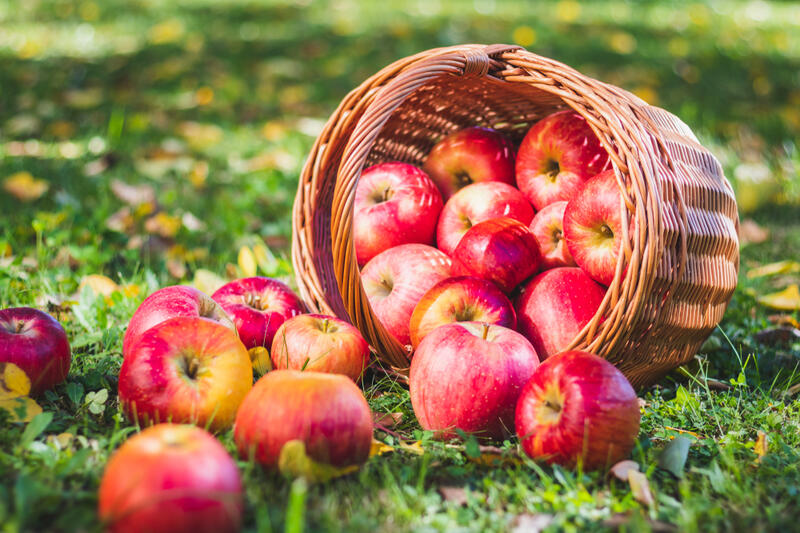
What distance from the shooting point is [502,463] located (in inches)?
60.9

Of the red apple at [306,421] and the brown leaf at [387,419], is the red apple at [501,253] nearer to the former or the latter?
the brown leaf at [387,419]

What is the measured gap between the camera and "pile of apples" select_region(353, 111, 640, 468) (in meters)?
1.51

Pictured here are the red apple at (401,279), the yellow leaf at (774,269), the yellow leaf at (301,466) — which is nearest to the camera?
the yellow leaf at (301,466)

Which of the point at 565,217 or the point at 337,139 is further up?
the point at 337,139

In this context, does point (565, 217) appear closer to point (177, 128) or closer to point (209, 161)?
point (209, 161)

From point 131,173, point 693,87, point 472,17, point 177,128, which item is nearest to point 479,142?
point 131,173

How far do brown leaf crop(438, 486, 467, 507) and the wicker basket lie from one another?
0.51 metres

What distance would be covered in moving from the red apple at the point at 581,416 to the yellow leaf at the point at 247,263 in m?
1.49

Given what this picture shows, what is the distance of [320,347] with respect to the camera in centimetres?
183

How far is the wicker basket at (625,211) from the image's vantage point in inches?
66.7

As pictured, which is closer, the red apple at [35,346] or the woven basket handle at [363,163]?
the red apple at [35,346]

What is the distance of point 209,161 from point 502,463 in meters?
3.08

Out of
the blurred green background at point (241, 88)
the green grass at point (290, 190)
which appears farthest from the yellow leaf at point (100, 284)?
the blurred green background at point (241, 88)

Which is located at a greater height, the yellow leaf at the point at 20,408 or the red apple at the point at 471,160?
the red apple at the point at 471,160
